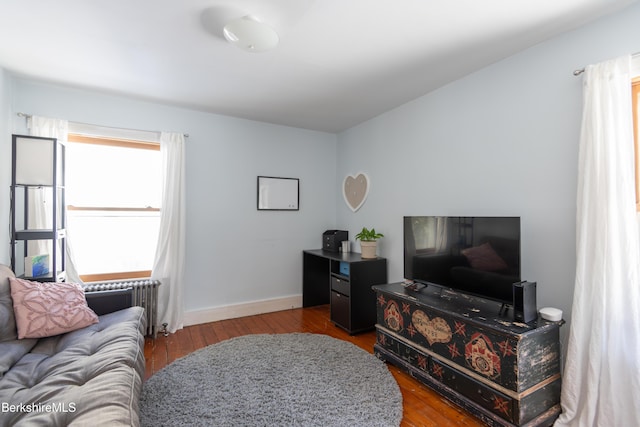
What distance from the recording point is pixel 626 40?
1650 millimetres

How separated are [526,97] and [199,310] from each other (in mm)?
3656

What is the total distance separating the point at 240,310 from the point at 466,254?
104 inches

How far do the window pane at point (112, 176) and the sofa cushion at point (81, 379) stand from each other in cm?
151

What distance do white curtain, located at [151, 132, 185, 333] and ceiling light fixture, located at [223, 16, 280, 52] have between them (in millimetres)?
1653

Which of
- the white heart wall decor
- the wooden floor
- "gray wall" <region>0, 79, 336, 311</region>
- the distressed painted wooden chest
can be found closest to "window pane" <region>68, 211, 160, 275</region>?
"gray wall" <region>0, 79, 336, 311</region>

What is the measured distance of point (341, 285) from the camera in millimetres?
3197

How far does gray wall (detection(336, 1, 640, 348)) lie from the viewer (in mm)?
1856

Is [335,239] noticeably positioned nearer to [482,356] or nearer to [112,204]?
[482,356]

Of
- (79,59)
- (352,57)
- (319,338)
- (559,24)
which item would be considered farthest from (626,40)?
(79,59)

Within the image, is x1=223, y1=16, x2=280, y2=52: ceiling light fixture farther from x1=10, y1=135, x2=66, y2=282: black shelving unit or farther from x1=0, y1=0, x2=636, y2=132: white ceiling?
x1=10, y1=135, x2=66, y2=282: black shelving unit

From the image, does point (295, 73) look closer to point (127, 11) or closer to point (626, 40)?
point (127, 11)

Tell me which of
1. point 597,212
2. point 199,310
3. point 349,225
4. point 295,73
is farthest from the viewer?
point 349,225

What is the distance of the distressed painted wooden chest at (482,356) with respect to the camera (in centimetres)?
164

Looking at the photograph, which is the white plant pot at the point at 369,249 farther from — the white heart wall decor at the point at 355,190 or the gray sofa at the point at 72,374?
the gray sofa at the point at 72,374
